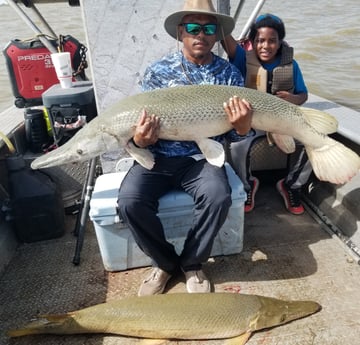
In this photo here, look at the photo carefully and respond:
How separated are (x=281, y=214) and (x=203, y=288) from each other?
4.40ft

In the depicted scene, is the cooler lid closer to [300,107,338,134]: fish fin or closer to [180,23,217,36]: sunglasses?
[180,23,217,36]: sunglasses

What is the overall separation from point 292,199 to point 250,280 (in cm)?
117

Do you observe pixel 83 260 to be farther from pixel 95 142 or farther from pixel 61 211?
pixel 95 142

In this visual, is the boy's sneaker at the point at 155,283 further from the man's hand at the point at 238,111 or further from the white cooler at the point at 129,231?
the man's hand at the point at 238,111

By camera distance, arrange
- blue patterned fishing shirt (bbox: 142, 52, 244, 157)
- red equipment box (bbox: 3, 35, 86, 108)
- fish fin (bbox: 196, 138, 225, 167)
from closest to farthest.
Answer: fish fin (bbox: 196, 138, 225, 167) → blue patterned fishing shirt (bbox: 142, 52, 244, 157) → red equipment box (bbox: 3, 35, 86, 108)

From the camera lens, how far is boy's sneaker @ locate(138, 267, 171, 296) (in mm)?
2865

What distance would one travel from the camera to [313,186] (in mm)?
4055

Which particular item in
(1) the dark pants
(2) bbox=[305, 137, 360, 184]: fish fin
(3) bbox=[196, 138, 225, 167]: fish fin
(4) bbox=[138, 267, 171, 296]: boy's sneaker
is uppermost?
(3) bbox=[196, 138, 225, 167]: fish fin

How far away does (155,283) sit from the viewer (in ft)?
9.50

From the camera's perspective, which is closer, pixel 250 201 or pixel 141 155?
pixel 141 155

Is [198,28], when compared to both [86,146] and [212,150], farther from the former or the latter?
[86,146]

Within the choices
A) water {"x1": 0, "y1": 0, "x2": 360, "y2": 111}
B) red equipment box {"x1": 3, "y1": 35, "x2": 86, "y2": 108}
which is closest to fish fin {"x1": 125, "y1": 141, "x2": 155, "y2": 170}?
red equipment box {"x1": 3, "y1": 35, "x2": 86, "y2": 108}

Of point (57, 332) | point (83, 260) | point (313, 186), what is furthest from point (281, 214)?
point (57, 332)

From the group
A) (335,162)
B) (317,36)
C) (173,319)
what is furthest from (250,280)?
(317,36)
